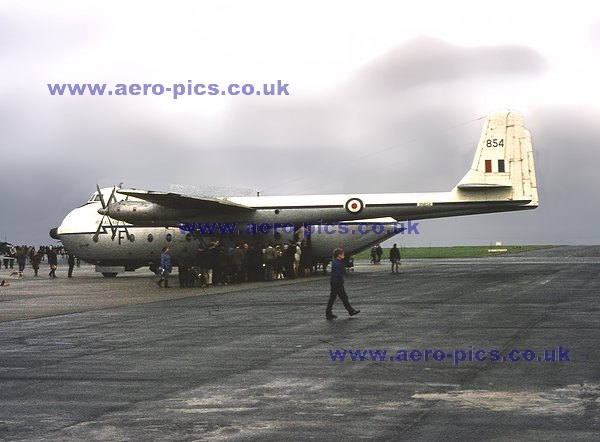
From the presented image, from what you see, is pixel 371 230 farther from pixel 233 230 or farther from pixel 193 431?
pixel 193 431

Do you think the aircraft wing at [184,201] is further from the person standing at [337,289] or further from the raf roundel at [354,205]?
the person standing at [337,289]

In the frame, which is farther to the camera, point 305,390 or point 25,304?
point 25,304

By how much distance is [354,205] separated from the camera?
136 ft

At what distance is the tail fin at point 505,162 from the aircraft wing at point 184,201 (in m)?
11.5

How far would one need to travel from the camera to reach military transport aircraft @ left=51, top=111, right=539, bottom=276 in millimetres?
40219

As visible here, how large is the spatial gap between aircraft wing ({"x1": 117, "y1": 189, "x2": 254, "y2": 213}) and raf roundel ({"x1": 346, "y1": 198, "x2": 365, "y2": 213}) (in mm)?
5151

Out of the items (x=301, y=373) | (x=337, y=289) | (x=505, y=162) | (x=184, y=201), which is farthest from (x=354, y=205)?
(x=301, y=373)

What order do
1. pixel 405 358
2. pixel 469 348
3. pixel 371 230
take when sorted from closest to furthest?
1. pixel 405 358
2. pixel 469 348
3. pixel 371 230

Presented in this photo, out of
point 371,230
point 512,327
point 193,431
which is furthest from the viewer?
point 371,230

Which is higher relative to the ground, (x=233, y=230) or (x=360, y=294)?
(x=233, y=230)

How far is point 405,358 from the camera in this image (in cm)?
1370

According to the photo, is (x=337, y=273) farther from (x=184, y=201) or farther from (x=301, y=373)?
(x=184, y=201)

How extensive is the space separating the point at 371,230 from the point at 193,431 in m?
33.8

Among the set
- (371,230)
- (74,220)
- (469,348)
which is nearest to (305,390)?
(469,348)
